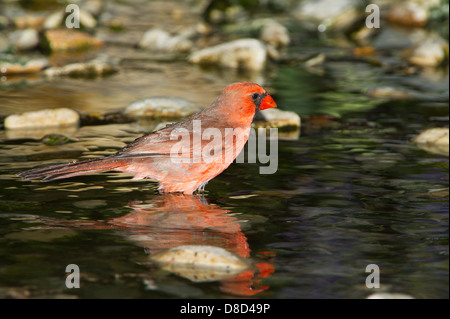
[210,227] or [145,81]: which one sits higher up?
[145,81]

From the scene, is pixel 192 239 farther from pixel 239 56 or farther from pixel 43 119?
pixel 239 56

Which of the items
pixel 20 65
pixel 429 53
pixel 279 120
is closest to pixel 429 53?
pixel 429 53

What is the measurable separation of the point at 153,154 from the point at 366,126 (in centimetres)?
332

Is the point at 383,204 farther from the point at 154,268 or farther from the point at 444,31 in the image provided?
the point at 444,31

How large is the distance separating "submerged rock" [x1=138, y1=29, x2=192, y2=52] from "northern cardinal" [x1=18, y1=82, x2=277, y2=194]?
7.06 m

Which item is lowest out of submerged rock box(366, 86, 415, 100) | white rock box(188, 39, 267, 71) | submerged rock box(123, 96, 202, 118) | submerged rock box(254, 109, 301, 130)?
submerged rock box(254, 109, 301, 130)

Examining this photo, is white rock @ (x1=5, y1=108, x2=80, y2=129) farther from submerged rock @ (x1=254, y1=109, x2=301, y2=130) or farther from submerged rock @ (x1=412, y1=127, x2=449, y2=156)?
submerged rock @ (x1=412, y1=127, x2=449, y2=156)

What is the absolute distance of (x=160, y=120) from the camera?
7723 millimetres

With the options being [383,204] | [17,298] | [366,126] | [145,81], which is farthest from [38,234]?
[145,81]

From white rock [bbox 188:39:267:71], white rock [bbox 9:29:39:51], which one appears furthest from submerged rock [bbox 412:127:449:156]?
white rock [bbox 9:29:39:51]

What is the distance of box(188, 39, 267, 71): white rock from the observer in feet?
35.3

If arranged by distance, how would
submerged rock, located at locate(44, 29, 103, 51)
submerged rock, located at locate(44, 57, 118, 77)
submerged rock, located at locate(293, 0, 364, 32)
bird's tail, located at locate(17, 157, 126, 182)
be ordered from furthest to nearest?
submerged rock, located at locate(293, 0, 364, 32) → submerged rock, located at locate(44, 29, 103, 51) → submerged rock, located at locate(44, 57, 118, 77) → bird's tail, located at locate(17, 157, 126, 182)

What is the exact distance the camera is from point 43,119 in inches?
282

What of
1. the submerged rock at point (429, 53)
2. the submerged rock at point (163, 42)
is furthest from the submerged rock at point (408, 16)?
the submerged rock at point (163, 42)
